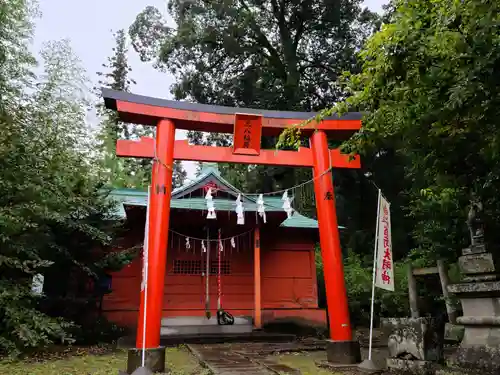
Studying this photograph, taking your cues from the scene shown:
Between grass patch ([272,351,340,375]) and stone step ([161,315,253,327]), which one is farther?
stone step ([161,315,253,327])

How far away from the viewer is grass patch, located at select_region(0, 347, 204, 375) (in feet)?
19.3

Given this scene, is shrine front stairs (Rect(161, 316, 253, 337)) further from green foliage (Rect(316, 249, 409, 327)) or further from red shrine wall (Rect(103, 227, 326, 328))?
green foliage (Rect(316, 249, 409, 327))

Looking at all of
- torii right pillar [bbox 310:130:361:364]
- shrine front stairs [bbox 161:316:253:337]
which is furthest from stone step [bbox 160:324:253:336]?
torii right pillar [bbox 310:130:361:364]

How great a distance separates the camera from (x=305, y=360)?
676 cm

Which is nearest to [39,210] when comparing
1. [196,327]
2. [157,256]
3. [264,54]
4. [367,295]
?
[157,256]

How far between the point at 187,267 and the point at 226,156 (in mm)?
5231

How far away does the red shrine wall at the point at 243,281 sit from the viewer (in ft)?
35.6

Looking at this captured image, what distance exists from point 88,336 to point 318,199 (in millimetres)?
5777

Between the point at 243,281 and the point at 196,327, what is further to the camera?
the point at 243,281

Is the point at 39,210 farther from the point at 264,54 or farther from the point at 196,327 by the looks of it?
the point at 264,54

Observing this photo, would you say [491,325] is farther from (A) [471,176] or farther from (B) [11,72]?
(B) [11,72]

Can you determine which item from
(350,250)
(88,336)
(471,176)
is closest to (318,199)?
(471,176)

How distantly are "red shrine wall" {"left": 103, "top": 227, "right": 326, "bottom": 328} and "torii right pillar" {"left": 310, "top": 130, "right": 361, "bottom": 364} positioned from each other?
15.7 ft

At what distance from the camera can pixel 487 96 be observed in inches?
157
